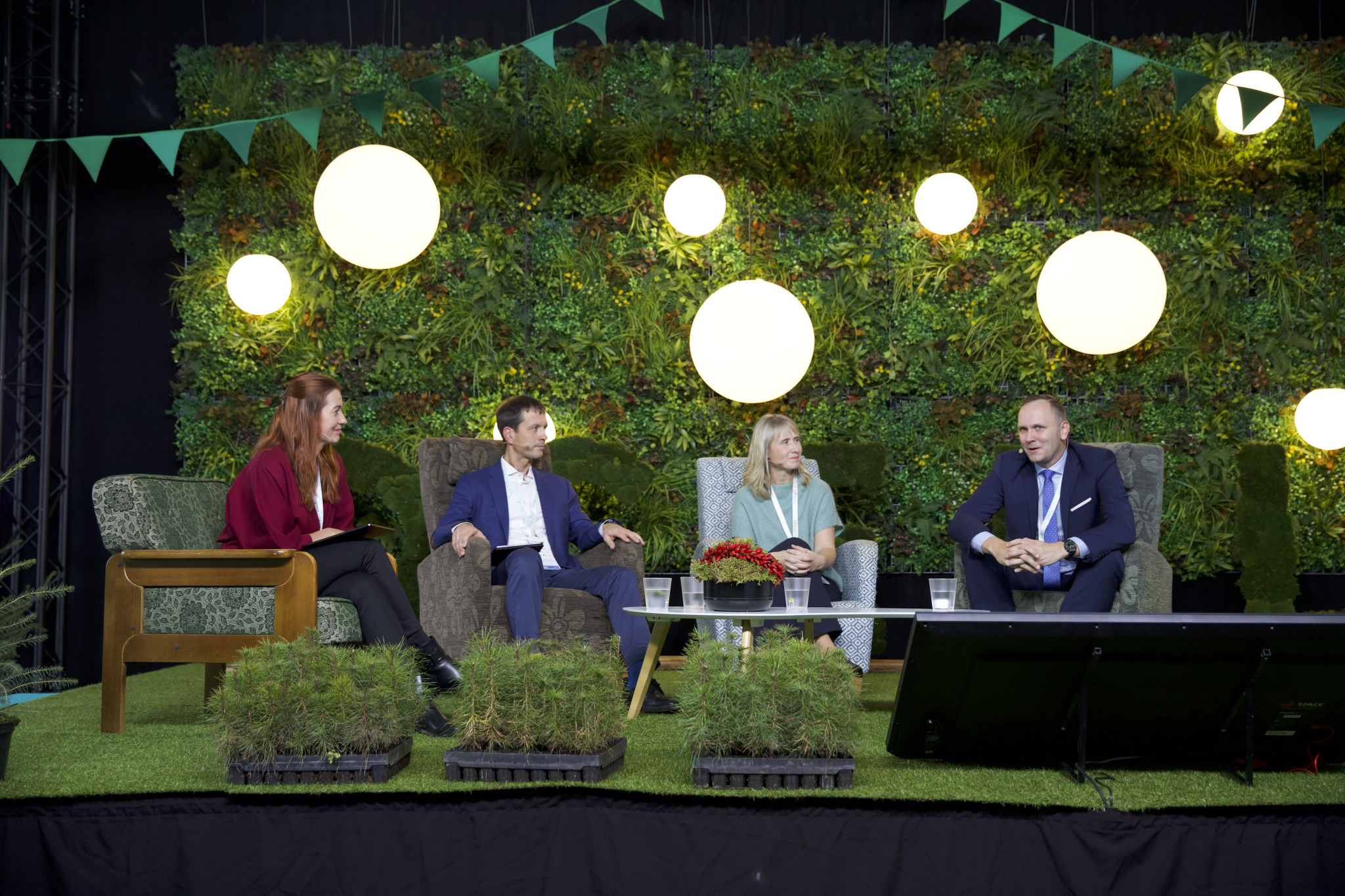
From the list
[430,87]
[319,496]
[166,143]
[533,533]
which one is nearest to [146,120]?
[166,143]

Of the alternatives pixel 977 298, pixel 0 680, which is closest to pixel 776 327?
pixel 977 298

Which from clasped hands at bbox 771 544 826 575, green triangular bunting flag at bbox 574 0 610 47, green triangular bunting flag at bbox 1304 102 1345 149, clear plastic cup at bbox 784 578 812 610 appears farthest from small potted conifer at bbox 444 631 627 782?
green triangular bunting flag at bbox 1304 102 1345 149

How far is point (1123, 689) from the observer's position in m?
2.38

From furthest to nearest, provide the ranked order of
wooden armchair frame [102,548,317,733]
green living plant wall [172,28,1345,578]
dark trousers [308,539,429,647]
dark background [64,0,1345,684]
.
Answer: dark background [64,0,1345,684], green living plant wall [172,28,1345,578], dark trousers [308,539,429,647], wooden armchair frame [102,548,317,733]

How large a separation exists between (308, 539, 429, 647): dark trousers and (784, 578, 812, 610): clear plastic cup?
1.22 meters

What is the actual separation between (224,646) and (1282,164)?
17.1 feet

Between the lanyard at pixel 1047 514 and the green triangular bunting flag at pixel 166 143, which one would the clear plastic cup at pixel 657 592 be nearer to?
the lanyard at pixel 1047 514

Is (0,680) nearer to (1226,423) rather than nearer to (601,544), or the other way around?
(601,544)

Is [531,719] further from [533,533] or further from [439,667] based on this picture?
[533,533]

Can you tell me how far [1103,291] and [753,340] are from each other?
1603mm

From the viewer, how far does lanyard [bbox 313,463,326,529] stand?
12.0 feet

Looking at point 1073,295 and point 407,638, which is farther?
point 1073,295

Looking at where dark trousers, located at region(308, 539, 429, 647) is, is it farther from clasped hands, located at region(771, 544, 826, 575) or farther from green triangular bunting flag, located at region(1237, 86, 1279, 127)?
green triangular bunting flag, located at region(1237, 86, 1279, 127)

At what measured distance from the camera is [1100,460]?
3785 millimetres
